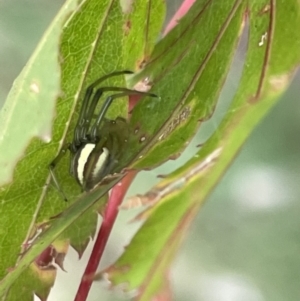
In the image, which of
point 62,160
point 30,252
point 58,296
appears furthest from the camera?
point 58,296

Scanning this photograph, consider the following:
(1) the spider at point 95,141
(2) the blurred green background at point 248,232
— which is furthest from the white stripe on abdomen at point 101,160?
(2) the blurred green background at point 248,232

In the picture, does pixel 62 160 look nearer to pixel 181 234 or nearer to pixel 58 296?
pixel 181 234

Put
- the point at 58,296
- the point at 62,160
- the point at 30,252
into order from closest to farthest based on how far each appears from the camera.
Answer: the point at 30,252, the point at 62,160, the point at 58,296

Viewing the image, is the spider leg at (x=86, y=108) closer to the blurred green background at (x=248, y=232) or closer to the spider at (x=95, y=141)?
the spider at (x=95, y=141)

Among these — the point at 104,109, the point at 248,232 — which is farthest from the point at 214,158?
the point at 248,232

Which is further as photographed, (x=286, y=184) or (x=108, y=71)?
(x=286, y=184)

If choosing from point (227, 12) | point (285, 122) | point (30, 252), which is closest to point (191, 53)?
point (227, 12)

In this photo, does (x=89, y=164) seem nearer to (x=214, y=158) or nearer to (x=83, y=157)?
(x=83, y=157)
